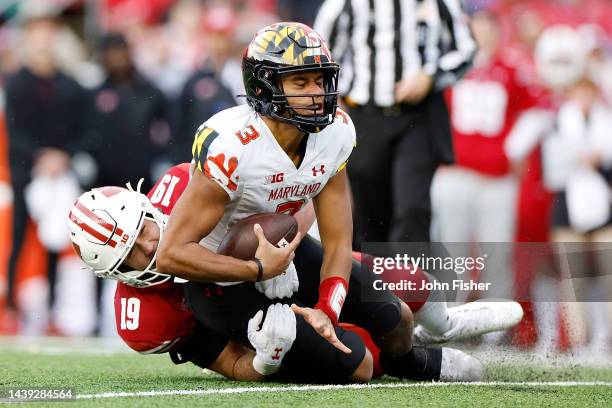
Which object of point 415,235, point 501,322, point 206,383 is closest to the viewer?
point 206,383

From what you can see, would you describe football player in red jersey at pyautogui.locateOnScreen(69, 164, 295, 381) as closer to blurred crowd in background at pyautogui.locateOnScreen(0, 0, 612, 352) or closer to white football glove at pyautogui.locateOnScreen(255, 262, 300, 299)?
white football glove at pyautogui.locateOnScreen(255, 262, 300, 299)

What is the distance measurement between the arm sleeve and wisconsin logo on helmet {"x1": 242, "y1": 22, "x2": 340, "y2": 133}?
1907 mm

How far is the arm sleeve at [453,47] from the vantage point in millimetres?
6355

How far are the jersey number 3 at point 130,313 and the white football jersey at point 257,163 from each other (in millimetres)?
434

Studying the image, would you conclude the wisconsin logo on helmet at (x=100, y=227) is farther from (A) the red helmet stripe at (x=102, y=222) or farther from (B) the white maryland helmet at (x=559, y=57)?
(B) the white maryland helmet at (x=559, y=57)

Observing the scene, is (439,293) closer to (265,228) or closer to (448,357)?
(448,357)

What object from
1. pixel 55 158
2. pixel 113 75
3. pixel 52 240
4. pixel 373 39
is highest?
pixel 373 39

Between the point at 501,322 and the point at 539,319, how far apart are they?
0.52ft

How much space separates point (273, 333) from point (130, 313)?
67 centimetres

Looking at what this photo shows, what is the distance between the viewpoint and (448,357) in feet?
16.1

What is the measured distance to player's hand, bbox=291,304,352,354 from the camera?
429cm

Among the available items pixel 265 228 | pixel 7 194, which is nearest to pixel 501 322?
pixel 265 228

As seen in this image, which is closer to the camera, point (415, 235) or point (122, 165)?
point (415, 235)

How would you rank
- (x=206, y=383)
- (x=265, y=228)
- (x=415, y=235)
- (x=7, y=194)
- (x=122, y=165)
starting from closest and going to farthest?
(x=265, y=228) → (x=206, y=383) → (x=415, y=235) → (x=122, y=165) → (x=7, y=194)
